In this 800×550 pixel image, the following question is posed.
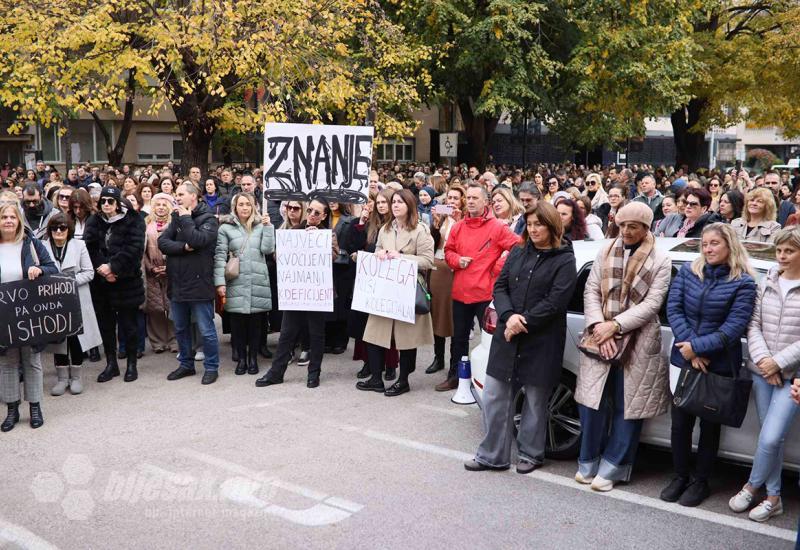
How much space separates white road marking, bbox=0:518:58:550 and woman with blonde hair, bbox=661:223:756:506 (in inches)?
146

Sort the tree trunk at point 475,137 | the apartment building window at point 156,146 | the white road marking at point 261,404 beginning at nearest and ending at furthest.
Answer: the white road marking at point 261,404 < the tree trunk at point 475,137 < the apartment building window at point 156,146

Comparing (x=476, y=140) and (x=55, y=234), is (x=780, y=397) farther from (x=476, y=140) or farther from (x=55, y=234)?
(x=476, y=140)

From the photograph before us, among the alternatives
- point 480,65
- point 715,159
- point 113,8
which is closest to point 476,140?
point 480,65

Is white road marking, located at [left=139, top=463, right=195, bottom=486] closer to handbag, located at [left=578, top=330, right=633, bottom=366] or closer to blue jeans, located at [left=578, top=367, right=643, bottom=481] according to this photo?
blue jeans, located at [left=578, top=367, right=643, bottom=481]

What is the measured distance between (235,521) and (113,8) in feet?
40.9

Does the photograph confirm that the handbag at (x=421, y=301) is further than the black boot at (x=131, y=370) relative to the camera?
No

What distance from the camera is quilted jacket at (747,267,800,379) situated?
15.9 feet

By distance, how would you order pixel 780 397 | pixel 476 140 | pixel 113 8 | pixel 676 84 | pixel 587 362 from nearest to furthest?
pixel 780 397, pixel 587 362, pixel 113 8, pixel 676 84, pixel 476 140

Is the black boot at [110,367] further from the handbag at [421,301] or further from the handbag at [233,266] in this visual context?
the handbag at [421,301]

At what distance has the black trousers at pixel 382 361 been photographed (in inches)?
305

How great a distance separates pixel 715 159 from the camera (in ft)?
226

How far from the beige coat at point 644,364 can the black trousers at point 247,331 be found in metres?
4.06

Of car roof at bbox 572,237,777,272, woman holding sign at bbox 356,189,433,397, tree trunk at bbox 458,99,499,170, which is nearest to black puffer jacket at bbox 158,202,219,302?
woman holding sign at bbox 356,189,433,397

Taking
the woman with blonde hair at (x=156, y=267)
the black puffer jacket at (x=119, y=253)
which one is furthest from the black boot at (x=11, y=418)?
the woman with blonde hair at (x=156, y=267)
